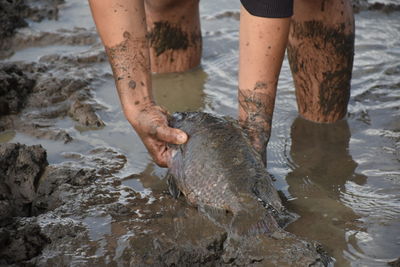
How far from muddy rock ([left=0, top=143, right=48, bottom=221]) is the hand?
634 mm

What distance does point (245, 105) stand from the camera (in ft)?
11.6

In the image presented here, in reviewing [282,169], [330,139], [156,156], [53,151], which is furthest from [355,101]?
[53,151]

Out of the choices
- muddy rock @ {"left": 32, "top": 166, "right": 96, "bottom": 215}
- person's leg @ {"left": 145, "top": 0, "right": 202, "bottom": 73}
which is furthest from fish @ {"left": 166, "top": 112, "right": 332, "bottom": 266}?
person's leg @ {"left": 145, "top": 0, "right": 202, "bottom": 73}

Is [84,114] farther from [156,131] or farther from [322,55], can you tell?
[322,55]

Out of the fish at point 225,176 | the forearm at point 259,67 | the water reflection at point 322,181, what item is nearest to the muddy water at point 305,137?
the water reflection at point 322,181

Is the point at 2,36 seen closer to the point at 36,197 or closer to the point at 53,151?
the point at 53,151

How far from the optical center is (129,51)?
3520mm

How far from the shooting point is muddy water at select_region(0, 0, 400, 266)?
3.30 meters

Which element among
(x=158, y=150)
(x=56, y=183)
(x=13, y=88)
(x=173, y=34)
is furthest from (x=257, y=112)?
(x=13, y=88)

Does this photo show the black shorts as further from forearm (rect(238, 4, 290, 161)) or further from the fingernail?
the fingernail

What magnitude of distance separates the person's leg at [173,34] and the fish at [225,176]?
168 centimetres

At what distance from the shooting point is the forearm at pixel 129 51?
11.4ft

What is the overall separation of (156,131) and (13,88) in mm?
1697

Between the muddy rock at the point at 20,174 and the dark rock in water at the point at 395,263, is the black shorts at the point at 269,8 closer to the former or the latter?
the dark rock in water at the point at 395,263
